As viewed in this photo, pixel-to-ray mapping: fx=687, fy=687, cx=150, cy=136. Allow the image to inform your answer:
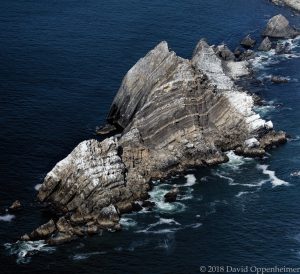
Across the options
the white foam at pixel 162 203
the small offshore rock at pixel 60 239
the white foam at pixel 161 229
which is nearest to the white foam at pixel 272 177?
the white foam at pixel 162 203

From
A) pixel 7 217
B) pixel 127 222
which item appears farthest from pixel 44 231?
pixel 127 222

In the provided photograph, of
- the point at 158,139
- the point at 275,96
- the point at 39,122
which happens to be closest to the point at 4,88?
the point at 39,122

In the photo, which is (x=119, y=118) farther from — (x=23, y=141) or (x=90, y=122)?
(x=23, y=141)

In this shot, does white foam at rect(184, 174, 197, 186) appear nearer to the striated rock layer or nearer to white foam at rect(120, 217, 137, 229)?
the striated rock layer

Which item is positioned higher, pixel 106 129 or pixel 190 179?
pixel 106 129

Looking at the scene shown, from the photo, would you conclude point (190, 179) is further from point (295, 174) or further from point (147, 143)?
point (295, 174)

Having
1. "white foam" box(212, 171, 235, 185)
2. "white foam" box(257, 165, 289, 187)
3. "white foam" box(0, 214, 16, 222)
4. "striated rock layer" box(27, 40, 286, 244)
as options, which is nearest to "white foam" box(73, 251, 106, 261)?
"striated rock layer" box(27, 40, 286, 244)

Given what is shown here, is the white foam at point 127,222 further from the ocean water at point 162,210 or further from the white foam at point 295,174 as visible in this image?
the white foam at point 295,174
